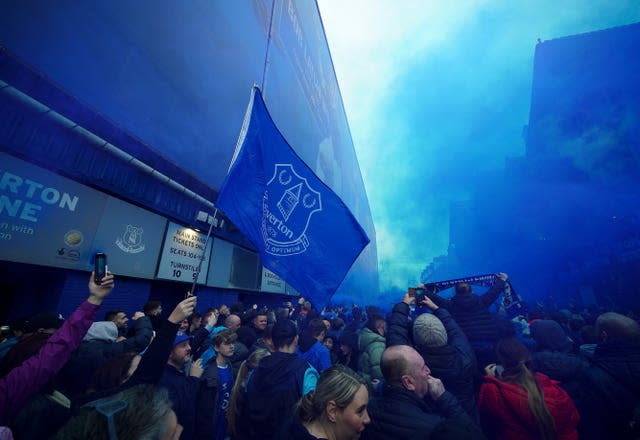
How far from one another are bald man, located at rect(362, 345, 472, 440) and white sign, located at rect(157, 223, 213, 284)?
5.73 meters

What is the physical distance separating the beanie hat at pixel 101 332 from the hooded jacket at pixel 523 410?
14.8 ft

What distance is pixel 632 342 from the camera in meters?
2.40

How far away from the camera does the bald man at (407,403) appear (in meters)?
1.62

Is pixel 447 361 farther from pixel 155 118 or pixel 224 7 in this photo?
pixel 224 7

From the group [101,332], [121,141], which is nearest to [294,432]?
[101,332]

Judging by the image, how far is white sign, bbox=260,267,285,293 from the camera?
1221 cm

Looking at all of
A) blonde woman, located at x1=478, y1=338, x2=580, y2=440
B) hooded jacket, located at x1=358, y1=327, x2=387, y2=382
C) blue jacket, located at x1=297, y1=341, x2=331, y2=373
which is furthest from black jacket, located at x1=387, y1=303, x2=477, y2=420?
blue jacket, located at x1=297, y1=341, x2=331, y2=373

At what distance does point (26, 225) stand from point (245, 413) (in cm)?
463

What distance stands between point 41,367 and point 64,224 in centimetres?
445

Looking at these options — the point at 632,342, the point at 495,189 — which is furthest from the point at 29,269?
the point at 495,189

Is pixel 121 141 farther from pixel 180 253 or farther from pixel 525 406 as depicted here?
pixel 525 406

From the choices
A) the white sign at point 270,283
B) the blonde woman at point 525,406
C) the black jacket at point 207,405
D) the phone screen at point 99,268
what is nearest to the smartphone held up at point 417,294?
the blonde woman at point 525,406

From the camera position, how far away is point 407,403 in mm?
1763

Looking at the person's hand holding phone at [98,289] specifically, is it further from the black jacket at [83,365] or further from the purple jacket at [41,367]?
the black jacket at [83,365]
